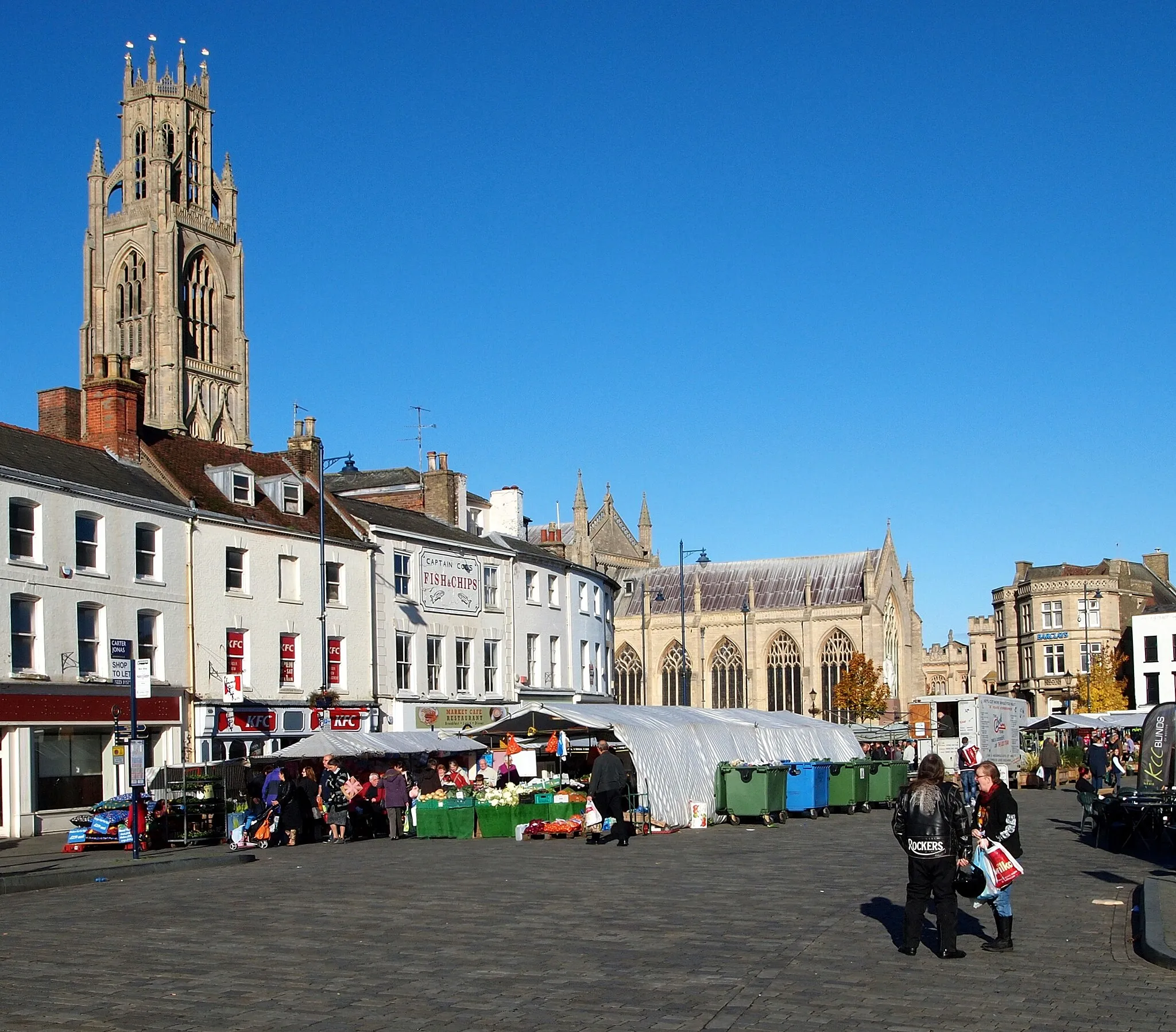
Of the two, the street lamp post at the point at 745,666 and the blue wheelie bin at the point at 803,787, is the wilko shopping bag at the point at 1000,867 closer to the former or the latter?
the blue wheelie bin at the point at 803,787

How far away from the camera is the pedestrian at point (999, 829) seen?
12.3m

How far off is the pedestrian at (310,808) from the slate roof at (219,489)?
11482 mm

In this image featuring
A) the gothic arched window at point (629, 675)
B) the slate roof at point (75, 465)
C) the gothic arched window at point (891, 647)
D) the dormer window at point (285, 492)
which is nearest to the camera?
the slate roof at point (75, 465)

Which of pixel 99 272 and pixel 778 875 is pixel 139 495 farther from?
pixel 99 272

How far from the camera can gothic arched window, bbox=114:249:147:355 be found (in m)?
115

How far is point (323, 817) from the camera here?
28922 millimetres

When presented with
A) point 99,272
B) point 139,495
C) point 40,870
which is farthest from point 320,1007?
point 99,272

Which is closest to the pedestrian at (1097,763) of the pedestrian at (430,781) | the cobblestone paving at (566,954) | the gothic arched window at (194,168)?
the cobblestone paving at (566,954)

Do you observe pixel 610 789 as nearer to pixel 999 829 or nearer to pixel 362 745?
pixel 362 745

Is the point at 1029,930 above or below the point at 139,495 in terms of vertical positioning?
below

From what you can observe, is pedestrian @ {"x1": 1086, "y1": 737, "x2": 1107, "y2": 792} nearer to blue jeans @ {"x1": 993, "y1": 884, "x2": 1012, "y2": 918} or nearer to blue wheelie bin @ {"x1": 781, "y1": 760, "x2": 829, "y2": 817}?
blue wheelie bin @ {"x1": 781, "y1": 760, "x2": 829, "y2": 817}

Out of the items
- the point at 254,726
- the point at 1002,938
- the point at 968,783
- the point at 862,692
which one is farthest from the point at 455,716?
the point at 862,692

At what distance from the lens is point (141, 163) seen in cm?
12200

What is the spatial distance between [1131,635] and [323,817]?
234ft
